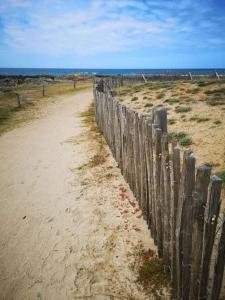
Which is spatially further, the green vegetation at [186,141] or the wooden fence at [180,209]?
the green vegetation at [186,141]

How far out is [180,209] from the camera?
2.41 meters

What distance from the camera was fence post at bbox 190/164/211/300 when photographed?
201 centimetres

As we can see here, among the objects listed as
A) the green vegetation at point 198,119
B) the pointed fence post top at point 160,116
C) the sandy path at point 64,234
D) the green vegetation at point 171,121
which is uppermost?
the pointed fence post top at point 160,116

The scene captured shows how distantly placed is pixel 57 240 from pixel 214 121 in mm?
5748

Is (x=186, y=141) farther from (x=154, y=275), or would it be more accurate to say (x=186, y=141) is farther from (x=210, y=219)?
(x=210, y=219)

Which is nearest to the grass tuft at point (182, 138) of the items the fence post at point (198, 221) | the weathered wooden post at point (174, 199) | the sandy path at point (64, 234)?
the sandy path at point (64, 234)

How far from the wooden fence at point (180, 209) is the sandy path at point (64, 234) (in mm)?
536

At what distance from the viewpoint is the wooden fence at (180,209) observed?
208 centimetres

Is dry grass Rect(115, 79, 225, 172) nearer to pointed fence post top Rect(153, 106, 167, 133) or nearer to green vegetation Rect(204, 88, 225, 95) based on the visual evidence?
green vegetation Rect(204, 88, 225, 95)

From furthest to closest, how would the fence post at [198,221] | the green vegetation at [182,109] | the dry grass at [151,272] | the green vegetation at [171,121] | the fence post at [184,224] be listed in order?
the green vegetation at [182,109]
the green vegetation at [171,121]
the dry grass at [151,272]
the fence post at [184,224]
the fence post at [198,221]

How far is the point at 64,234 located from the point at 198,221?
2.54m

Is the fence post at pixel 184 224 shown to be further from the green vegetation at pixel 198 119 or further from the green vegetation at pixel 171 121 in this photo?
the green vegetation at pixel 171 121

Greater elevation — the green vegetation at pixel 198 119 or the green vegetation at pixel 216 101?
the green vegetation at pixel 216 101

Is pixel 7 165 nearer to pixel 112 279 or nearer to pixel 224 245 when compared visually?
pixel 112 279
